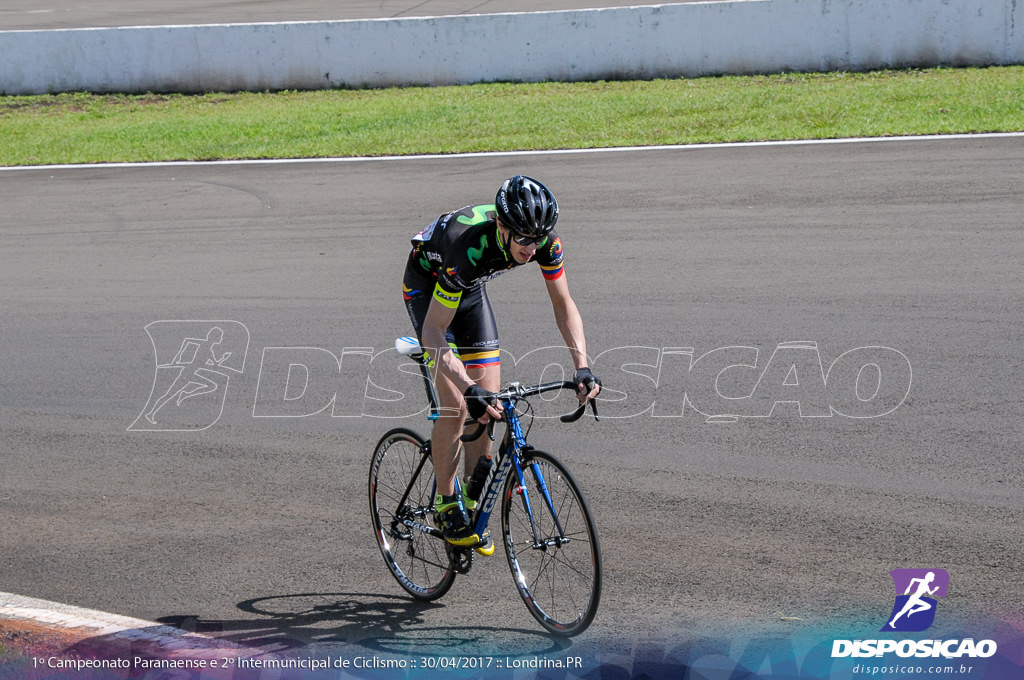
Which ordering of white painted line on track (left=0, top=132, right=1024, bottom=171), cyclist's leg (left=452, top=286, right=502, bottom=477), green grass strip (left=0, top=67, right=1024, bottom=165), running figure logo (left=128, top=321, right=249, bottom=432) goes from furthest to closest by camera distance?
green grass strip (left=0, top=67, right=1024, bottom=165) < white painted line on track (left=0, top=132, right=1024, bottom=171) < running figure logo (left=128, top=321, right=249, bottom=432) < cyclist's leg (left=452, top=286, right=502, bottom=477)

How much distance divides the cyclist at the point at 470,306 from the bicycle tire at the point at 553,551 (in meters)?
0.24

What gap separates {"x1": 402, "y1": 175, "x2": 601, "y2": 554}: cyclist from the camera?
4.45m

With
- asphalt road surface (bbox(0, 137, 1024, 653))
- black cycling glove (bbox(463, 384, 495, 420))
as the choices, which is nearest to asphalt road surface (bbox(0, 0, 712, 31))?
asphalt road surface (bbox(0, 137, 1024, 653))

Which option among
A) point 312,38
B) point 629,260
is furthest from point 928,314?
point 312,38

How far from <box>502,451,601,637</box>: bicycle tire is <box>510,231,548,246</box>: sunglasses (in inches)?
35.4

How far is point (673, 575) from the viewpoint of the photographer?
5203 millimetres

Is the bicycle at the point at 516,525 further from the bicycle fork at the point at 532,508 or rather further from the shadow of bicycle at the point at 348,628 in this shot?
the shadow of bicycle at the point at 348,628

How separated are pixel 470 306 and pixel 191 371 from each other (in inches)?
159

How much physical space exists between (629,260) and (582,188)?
2.82 metres

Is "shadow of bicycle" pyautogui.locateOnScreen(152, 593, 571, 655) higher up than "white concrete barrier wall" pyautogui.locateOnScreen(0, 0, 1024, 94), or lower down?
lower down

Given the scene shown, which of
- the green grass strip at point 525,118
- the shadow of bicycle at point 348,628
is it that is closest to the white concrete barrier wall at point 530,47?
the green grass strip at point 525,118

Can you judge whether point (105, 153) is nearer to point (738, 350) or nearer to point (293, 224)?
point (293, 224)

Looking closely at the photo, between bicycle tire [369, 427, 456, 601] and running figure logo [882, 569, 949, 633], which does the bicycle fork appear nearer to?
bicycle tire [369, 427, 456, 601]

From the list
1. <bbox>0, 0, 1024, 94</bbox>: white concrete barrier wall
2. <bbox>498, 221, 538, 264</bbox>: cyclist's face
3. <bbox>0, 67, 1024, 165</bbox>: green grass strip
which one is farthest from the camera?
<bbox>0, 0, 1024, 94</bbox>: white concrete barrier wall
